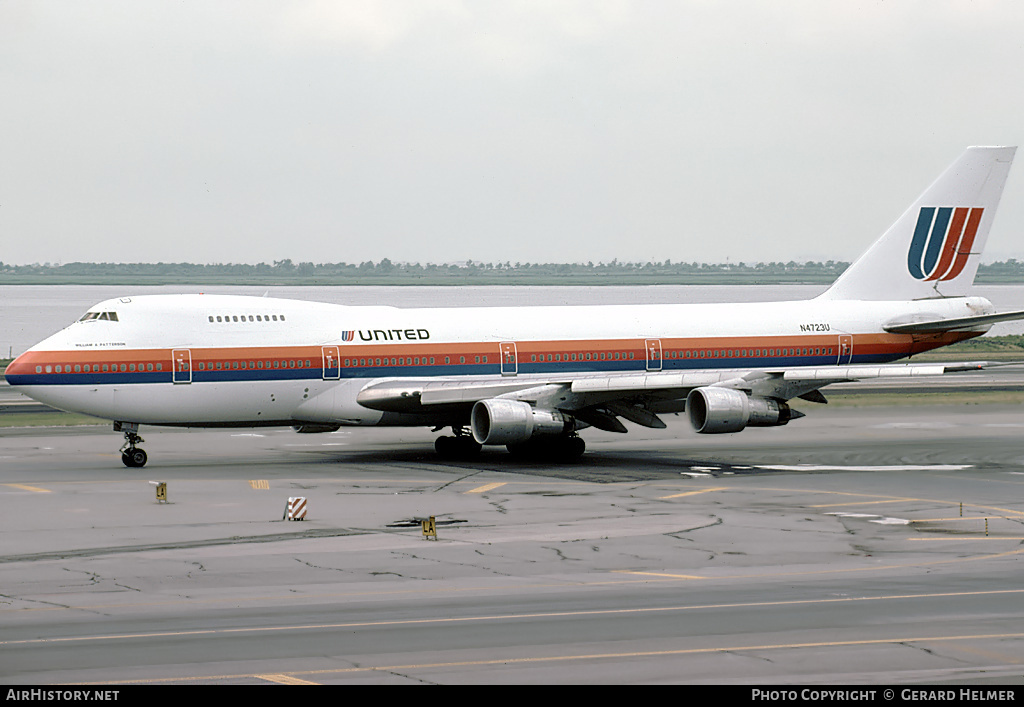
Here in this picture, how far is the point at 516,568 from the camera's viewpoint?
25453mm

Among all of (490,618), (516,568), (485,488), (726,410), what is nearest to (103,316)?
(485,488)

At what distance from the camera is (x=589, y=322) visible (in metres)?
46.5

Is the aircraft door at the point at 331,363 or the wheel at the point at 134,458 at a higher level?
the aircraft door at the point at 331,363

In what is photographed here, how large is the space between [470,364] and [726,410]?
28.7ft

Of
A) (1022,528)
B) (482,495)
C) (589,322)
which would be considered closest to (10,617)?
(482,495)

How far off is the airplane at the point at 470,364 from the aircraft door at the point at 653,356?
46 millimetres

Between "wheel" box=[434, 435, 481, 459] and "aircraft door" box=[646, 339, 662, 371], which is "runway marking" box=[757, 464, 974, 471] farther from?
"wheel" box=[434, 435, 481, 459]

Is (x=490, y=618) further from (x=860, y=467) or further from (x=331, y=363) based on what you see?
(x=860, y=467)

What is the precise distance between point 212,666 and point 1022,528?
19.3 m

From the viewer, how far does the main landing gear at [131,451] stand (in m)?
42.2

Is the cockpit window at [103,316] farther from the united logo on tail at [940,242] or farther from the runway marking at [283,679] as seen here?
the united logo on tail at [940,242]

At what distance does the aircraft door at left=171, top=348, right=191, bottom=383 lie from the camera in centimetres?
4191

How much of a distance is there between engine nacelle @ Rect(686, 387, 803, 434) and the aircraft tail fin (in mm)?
10851

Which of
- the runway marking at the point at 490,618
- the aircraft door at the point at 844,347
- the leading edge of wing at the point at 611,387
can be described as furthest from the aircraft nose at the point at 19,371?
the aircraft door at the point at 844,347
